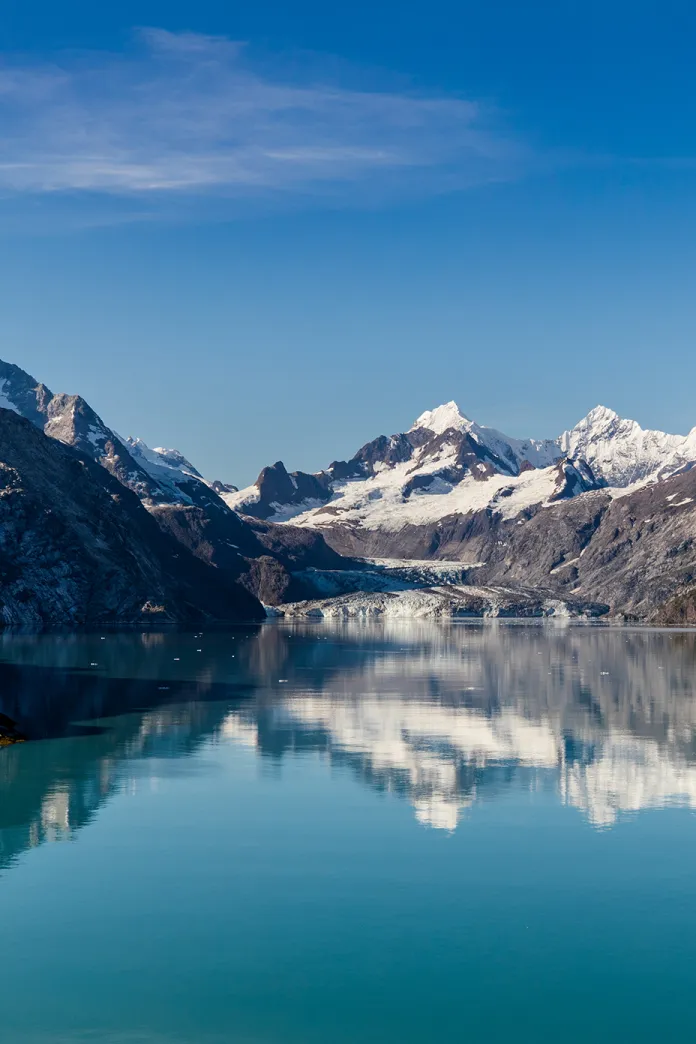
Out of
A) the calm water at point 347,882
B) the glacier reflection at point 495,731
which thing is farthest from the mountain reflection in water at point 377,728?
the calm water at point 347,882

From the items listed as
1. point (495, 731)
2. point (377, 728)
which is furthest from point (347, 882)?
point (377, 728)

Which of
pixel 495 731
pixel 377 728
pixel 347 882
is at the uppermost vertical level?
pixel 377 728

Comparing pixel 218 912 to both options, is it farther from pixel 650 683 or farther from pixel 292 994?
pixel 650 683

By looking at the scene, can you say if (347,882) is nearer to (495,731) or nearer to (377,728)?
(495,731)

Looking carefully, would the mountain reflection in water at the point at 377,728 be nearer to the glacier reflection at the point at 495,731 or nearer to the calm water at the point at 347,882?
the glacier reflection at the point at 495,731

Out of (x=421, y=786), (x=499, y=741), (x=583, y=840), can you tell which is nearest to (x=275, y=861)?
(x=583, y=840)

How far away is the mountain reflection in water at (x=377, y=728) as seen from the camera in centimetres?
6494

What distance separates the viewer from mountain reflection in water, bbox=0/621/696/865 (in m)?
64.9

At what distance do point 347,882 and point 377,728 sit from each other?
47.9 metres

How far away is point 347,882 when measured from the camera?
47.0 metres

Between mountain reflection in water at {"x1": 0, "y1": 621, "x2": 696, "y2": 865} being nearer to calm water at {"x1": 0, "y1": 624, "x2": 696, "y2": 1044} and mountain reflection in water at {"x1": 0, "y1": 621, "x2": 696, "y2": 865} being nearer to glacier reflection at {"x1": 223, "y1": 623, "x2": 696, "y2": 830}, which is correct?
glacier reflection at {"x1": 223, "y1": 623, "x2": 696, "y2": 830}

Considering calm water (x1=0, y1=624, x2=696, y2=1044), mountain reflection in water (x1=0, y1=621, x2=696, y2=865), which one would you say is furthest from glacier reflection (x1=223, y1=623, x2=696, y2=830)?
calm water (x1=0, y1=624, x2=696, y2=1044)

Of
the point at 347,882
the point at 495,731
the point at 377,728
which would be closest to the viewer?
the point at 347,882

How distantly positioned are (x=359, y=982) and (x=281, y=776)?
119 feet
